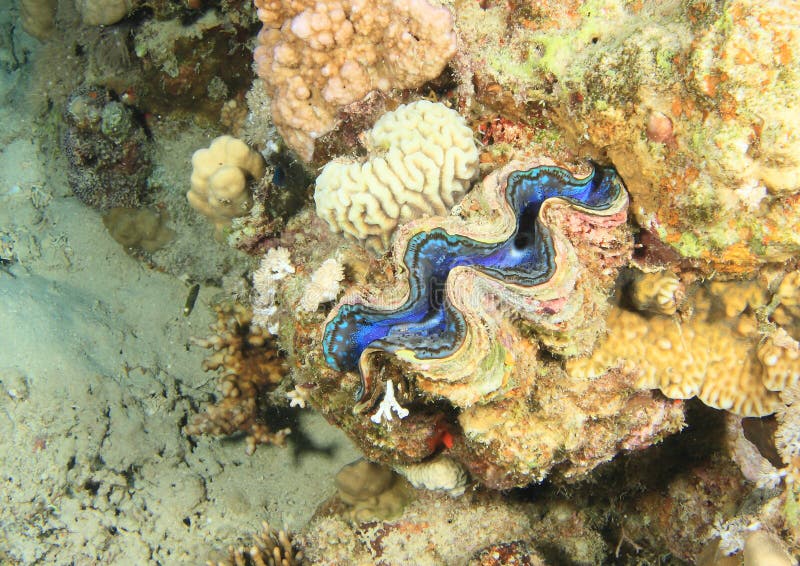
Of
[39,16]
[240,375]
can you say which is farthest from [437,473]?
[39,16]

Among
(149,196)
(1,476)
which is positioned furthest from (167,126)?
(1,476)

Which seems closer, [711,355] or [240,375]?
[711,355]

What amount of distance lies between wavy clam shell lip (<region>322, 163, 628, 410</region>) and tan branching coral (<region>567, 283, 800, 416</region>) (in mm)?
608

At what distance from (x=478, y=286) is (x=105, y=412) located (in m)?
3.36

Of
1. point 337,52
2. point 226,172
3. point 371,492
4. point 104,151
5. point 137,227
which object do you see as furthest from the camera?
point 137,227

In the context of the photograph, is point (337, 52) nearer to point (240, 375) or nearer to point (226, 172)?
point (226, 172)

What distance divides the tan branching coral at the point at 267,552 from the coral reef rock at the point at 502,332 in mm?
1746

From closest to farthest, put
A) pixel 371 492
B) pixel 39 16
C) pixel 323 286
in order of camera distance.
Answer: pixel 323 286 → pixel 371 492 → pixel 39 16

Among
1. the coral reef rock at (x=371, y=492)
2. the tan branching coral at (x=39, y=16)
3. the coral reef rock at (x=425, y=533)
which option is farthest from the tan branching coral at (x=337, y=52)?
the tan branching coral at (x=39, y=16)

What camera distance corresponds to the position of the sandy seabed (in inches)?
142

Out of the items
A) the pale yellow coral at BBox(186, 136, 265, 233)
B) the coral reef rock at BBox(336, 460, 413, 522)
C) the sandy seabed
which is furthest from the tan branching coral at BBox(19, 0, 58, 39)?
the coral reef rock at BBox(336, 460, 413, 522)

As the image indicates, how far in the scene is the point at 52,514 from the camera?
3.61m

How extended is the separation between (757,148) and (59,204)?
19.3 ft

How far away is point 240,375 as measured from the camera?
443 cm
